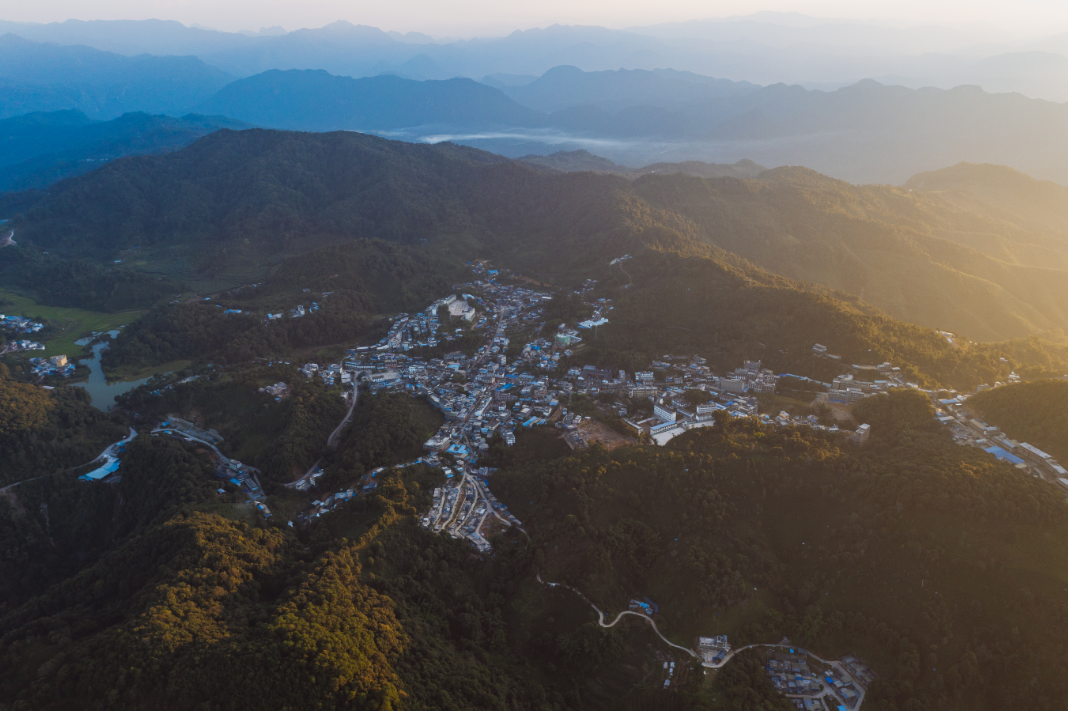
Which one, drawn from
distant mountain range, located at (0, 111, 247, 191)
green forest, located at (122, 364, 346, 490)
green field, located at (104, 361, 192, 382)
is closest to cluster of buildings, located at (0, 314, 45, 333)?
green field, located at (104, 361, 192, 382)

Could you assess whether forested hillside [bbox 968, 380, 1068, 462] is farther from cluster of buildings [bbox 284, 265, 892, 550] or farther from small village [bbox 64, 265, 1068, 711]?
cluster of buildings [bbox 284, 265, 892, 550]

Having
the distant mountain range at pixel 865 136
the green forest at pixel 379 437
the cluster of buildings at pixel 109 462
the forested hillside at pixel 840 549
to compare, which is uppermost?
the distant mountain range at pixel 865 136

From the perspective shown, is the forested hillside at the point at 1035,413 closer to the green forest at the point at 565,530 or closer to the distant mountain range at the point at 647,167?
the green forest at the point at 565,530

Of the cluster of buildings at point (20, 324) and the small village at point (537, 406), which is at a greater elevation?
the small village at point (537, 406)

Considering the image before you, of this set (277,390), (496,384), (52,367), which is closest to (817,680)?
(496,384)

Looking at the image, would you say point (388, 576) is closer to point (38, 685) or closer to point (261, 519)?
point (261, 519)

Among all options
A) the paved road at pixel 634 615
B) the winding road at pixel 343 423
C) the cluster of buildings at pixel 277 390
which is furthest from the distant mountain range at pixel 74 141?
the paved road at pixel 634 615

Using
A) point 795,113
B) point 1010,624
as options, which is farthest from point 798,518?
point 795,113
